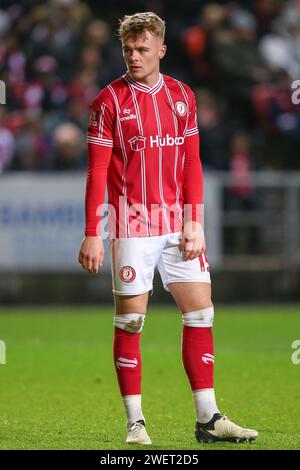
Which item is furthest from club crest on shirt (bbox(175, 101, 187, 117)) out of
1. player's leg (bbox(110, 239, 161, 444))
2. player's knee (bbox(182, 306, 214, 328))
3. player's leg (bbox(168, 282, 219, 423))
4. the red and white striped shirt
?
player's knee (bbox(182, 306, 214, 328))

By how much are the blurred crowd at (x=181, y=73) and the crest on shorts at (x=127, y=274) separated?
1036 cm

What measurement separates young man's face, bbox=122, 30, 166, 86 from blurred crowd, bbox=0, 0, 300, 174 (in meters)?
10.3

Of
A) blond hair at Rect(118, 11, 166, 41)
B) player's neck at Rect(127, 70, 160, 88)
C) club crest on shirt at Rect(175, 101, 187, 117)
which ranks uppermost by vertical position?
blond hair at Rect(118, 11, 166, 41)

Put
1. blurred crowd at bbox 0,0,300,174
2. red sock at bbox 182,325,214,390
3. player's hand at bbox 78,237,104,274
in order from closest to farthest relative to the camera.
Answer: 1. player's hand at bbox 78,237,104,274
2. red sock at bbox 182,325,214,390
3. blurred crowd at bbox 0,0,300,174

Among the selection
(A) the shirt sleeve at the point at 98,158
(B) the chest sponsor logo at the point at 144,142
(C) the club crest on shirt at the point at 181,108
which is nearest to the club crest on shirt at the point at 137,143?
(B) the chest sponsor logo at the point at 144,142

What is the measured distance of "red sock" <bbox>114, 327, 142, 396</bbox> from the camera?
6910 millimetres

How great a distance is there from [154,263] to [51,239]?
9555 mm

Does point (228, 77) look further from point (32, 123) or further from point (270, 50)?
point (32, 123)

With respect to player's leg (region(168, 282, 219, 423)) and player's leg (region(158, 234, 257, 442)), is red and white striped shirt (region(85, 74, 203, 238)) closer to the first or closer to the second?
player's leg (region(158, 234, 257, 442))

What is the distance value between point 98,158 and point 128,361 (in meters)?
1.14

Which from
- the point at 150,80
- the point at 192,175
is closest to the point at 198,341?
the point at 192,175

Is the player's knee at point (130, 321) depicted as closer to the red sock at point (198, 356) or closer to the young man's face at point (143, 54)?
the red sock at point (198, 356)

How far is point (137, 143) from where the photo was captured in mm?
6883

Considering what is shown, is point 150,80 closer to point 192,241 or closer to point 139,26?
point 139,26
